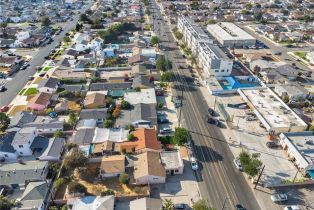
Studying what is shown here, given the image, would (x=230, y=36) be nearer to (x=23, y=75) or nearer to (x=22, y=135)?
(x=23, y=75)

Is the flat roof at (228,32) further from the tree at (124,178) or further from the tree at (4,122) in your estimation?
the tree at (4,122)

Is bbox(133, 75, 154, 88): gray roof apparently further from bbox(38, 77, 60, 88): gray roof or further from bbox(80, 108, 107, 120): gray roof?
bbox(38, 77, 60, 88): gray roof

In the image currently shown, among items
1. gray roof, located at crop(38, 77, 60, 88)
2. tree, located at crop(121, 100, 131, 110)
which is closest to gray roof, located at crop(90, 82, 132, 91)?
tree, located at crop(121, 100, 131, 110)

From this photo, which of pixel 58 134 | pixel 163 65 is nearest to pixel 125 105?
pixel 58 134

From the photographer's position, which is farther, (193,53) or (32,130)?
(193,53)

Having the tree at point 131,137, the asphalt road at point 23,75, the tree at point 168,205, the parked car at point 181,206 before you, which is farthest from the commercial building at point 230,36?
the tree at point 168,205

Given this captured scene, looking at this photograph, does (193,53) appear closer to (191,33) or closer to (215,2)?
(191,33)

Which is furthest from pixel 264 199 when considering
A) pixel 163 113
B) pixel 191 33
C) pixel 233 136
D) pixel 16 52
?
pixel 16 52
